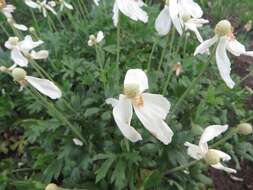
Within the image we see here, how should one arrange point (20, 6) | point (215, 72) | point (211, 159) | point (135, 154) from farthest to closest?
point (20, 6) < point (215, 72) < point (135, 154) < point (211, 159)

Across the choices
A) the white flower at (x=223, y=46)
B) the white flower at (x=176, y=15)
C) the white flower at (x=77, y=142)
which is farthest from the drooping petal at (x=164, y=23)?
the white flower at (x=77, y=142)

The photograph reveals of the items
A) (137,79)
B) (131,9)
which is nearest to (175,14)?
(131,9)

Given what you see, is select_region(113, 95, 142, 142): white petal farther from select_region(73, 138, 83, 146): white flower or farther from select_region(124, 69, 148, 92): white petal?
select_region(73, 138, 83, 146): white flower

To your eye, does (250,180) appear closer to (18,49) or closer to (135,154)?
(135,154)

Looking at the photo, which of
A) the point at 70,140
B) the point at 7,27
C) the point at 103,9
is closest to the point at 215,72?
the point at 103,9

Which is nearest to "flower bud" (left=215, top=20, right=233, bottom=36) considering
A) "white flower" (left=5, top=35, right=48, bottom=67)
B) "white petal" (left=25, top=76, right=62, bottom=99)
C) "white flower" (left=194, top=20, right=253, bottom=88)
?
"white flower" (left=194, top=20, right=253, bottom=88)
